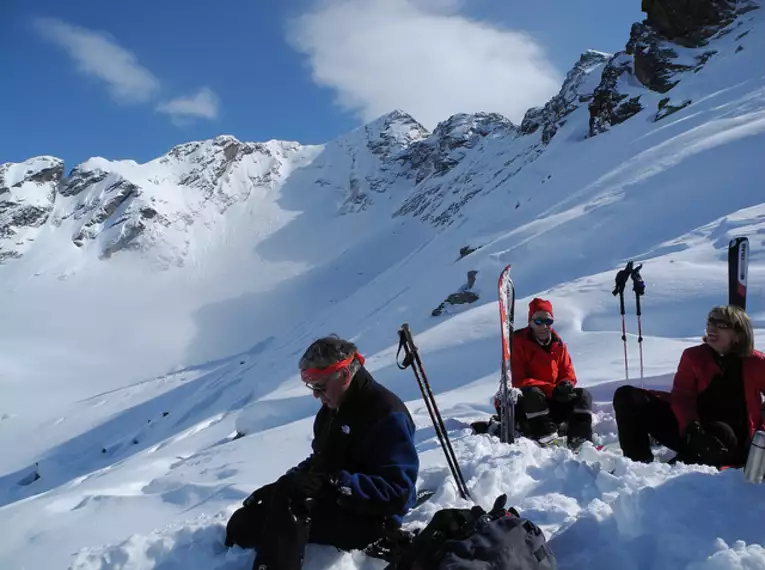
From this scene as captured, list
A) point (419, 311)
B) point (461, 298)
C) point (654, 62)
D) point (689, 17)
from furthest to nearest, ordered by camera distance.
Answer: point (689, 17)
point (654, 62)
point (419, 311)
point (461, 298)

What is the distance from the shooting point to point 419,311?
21.7 meters

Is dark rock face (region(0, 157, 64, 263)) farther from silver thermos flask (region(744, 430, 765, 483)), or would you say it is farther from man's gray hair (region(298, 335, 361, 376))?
silver thermos flask (region(744, 430, 765, 483))

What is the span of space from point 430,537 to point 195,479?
5350 mm

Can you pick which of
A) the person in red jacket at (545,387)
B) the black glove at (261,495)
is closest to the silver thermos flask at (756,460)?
the black glove at (261,495)

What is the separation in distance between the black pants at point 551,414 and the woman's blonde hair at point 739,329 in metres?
1.86

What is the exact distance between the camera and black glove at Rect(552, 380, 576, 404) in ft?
18.0

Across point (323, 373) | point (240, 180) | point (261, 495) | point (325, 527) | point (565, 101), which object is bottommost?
point (325, 527)

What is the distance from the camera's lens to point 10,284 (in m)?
96.3

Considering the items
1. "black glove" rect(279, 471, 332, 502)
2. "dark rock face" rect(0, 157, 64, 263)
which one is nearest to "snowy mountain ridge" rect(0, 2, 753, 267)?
"dark rock face" rect(0, 157, 64, 263)

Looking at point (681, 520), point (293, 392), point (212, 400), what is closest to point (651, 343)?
point (681, 520)

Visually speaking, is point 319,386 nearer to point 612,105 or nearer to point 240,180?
point 612,105

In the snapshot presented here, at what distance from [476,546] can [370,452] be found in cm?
82

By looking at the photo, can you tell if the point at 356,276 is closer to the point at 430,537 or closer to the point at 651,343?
the point at 651,343

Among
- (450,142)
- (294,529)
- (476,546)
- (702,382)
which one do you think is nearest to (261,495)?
(294,529)
